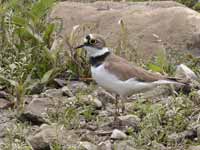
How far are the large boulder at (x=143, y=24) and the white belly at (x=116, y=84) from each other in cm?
192

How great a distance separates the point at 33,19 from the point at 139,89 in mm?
1925

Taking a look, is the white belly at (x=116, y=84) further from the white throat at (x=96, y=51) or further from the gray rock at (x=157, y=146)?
the gray rock at (x=157, y=146)

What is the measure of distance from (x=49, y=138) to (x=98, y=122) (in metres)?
0.88

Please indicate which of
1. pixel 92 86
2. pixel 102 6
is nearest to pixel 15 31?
pixel 92 86

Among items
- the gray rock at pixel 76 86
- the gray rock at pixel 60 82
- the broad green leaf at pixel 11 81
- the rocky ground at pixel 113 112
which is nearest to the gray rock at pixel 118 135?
the rocky ground at pixel 113 112

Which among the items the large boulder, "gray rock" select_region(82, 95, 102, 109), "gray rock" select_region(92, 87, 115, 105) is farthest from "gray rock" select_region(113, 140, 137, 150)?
the large boulder

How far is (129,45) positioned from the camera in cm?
813

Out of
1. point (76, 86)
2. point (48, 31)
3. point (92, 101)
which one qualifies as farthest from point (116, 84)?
point (48, 31)

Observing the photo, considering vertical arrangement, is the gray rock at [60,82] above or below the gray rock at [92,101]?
below

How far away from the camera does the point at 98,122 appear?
21.0 ft

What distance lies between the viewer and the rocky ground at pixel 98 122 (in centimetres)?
573

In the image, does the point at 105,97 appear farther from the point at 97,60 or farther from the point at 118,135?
the point at 118,135

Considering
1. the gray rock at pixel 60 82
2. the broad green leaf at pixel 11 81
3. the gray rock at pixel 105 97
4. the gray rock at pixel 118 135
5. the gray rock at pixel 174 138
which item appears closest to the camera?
the gray rock at pixel 174 138

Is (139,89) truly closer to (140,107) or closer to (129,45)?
(140,107)
